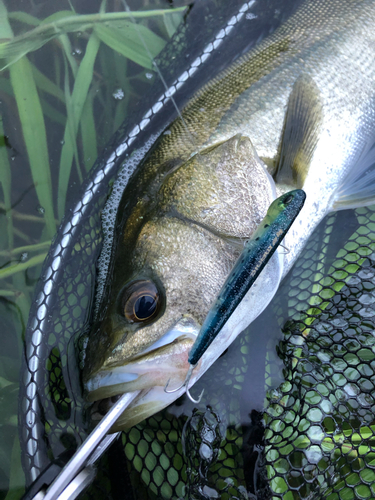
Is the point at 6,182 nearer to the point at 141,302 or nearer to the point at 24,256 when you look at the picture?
the point at 24,256

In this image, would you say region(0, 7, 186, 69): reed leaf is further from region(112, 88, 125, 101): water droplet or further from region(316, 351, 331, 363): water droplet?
region(316, 351, 331, 363): water droplet

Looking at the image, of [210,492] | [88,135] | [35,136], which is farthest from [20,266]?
[210,492]

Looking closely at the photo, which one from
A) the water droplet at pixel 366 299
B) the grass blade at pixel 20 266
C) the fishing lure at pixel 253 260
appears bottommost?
the water droplet at pixel 366 299

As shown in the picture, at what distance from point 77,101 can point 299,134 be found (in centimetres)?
143

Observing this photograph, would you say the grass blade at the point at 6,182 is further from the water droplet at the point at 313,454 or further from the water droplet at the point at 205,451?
the water droplet at the point at 313,454

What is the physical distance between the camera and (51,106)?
101 inches

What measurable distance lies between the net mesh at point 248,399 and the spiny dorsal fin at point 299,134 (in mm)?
543

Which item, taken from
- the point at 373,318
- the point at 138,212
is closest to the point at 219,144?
the point at 138,212

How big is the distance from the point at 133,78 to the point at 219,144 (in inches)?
45.8

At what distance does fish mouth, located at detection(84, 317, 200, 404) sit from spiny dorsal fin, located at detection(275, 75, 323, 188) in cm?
89

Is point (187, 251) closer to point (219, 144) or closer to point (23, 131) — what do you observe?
point (219, 144)

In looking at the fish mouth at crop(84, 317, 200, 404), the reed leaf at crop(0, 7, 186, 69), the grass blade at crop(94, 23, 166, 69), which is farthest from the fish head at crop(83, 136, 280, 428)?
the reed leaf at crop(0, 7, 186, 69)

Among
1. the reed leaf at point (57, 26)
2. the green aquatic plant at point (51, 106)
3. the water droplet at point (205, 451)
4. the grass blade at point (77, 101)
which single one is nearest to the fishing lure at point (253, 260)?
the water droplet at point (205, 451)

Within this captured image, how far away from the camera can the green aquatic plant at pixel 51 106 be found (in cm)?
236
